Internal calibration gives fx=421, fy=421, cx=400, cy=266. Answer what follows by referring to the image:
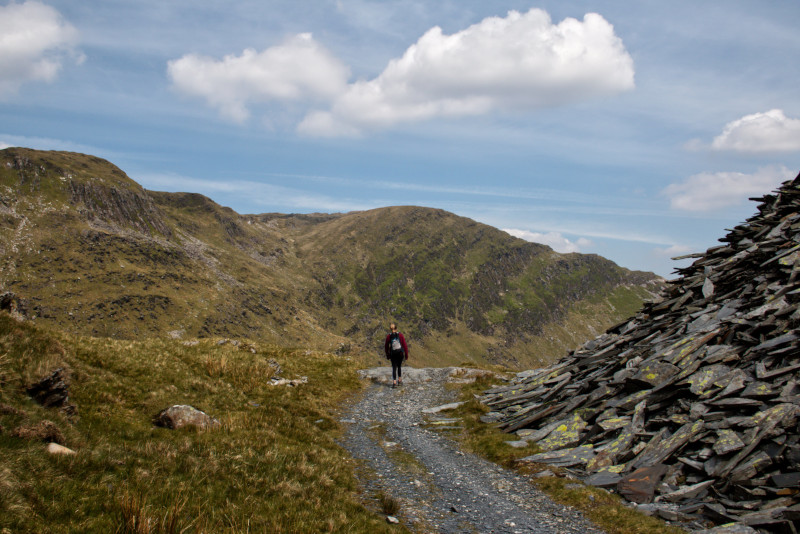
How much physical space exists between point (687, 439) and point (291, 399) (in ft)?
58.8

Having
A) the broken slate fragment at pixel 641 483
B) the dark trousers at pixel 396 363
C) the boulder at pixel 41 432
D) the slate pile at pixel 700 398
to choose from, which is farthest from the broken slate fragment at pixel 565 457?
the dark trousers at pixel 396 363

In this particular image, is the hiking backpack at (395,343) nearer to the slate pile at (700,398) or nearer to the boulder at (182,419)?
the slate pile at (700,398)

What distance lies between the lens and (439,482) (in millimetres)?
14383

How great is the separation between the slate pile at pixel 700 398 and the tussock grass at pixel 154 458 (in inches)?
349

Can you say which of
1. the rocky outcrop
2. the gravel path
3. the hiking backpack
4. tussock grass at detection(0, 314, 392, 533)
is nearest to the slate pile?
the gravel path

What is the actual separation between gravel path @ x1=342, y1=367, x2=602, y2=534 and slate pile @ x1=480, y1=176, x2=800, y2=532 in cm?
239

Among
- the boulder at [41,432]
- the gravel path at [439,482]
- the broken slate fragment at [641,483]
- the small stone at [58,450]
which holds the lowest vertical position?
the gravel path at [439,482]

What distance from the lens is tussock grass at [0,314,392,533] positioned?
7.43 m

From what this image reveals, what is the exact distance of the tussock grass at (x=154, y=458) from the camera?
7.43m

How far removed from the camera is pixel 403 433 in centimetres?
2036

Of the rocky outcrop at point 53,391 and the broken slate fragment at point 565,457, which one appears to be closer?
the rocky outcrop at point 53,391

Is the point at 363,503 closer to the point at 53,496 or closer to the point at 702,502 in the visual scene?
the point at 53,496

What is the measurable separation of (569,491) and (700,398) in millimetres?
6084

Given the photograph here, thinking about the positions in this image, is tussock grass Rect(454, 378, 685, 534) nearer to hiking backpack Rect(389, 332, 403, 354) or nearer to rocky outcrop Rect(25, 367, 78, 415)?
hiking backpack Rect(389, 332, 403, 354)
